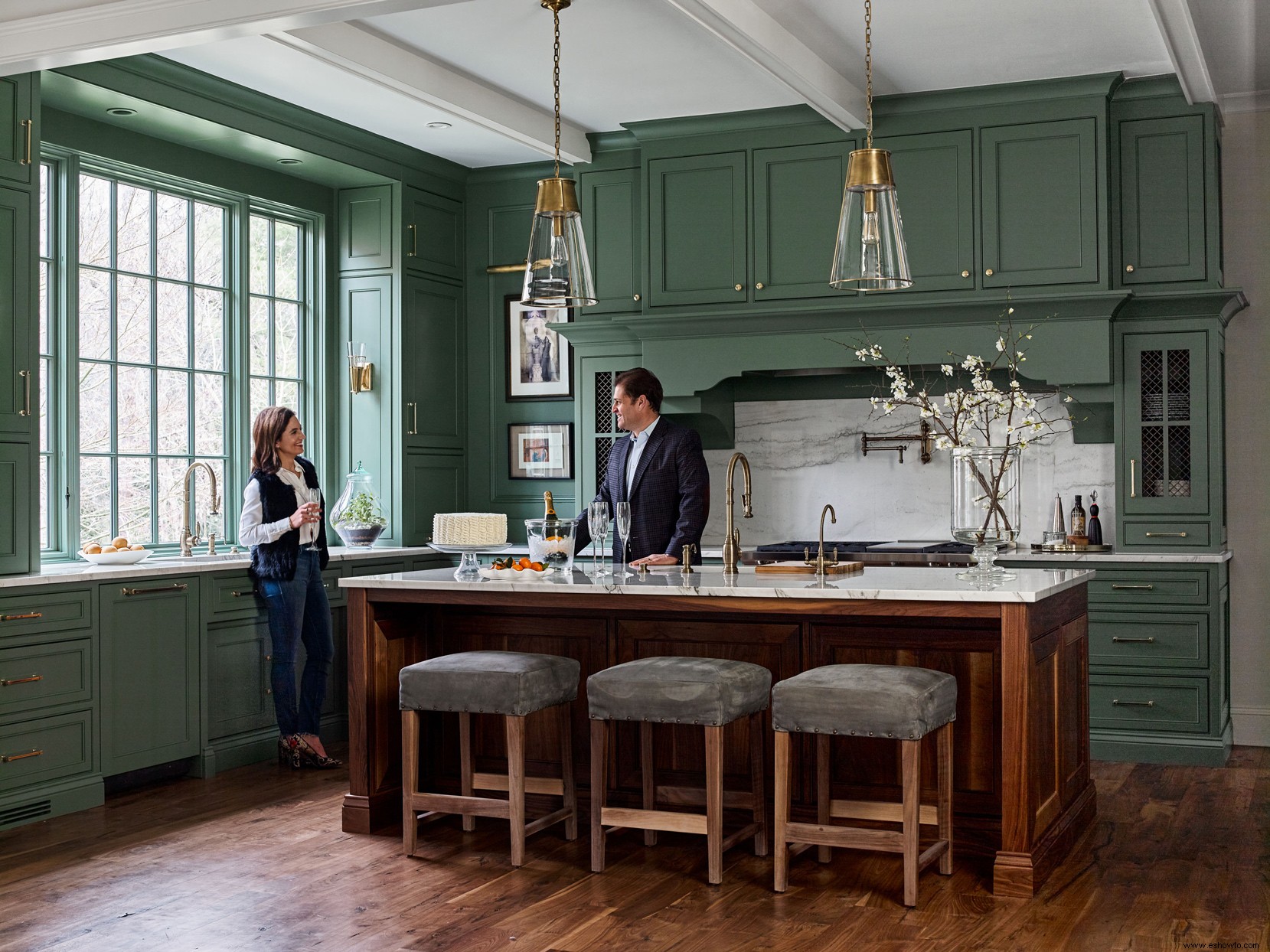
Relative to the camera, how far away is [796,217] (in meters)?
6.00

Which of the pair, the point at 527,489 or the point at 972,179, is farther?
the point at 527,489

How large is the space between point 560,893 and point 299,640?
2148mm

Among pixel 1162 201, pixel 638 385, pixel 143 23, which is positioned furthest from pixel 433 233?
pixel 1162 201

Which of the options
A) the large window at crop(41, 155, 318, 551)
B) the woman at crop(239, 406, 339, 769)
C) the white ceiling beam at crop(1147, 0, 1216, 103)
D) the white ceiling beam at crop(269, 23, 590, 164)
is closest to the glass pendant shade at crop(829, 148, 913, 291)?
the white ceiling beam at crop(1147, 0, 1216, 103)

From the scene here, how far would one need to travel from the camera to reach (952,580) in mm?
3873

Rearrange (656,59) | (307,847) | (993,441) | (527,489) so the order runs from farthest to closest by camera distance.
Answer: (527,489), (993,441), (656,59), (307,847)

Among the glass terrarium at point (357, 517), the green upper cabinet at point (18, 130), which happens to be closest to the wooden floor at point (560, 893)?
the glass terrarium at point (357, 517)

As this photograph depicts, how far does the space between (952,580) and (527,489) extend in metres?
3.38

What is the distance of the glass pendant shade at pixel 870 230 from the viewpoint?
129 inches

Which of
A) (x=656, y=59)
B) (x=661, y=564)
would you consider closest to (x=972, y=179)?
(x=656, y=59)

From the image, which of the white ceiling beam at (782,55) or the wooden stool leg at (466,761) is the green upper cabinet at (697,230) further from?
the wooden stool leg at (466,761)

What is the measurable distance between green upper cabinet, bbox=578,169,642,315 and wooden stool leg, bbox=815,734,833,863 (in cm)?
303

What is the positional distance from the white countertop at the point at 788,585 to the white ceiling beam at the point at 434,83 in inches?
78.3

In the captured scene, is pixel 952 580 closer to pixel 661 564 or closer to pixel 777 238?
pixel 661 564
